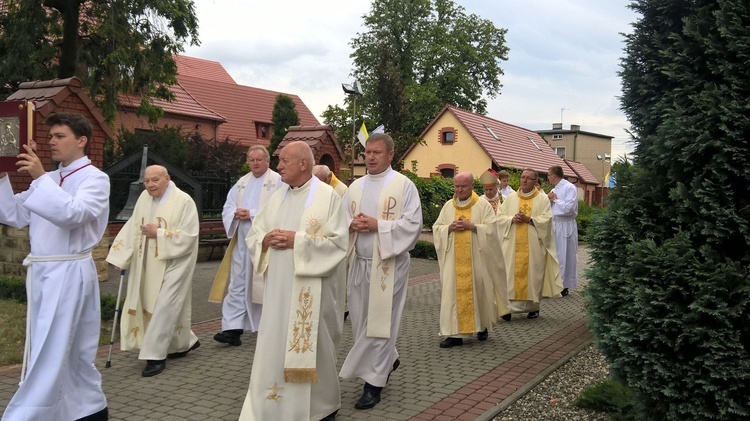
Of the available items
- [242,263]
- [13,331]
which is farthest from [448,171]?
[13,331]

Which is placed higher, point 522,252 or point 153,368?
point 522,252

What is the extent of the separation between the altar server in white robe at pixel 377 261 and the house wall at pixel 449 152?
33.6m

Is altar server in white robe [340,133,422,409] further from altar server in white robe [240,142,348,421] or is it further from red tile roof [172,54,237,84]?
red tile roof [172,54,237,84]

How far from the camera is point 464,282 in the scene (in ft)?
25.3

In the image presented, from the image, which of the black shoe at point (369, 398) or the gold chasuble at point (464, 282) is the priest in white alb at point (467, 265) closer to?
the gold chasuble at point (464, 282)

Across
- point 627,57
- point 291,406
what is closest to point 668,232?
point 627,57

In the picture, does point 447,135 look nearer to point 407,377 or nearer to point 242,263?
point 242,263

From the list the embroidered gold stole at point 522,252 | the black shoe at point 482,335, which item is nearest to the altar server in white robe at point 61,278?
the black shoe at point 482,335

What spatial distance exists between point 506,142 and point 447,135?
14.7ft

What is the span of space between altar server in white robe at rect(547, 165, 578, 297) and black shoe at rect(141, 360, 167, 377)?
732 centimetres

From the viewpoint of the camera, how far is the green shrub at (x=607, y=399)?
4.81 meters

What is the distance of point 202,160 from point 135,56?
368 centimetres

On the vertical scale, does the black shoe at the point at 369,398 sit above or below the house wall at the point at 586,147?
below

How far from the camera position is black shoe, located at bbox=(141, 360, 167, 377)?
6133 millimetres
